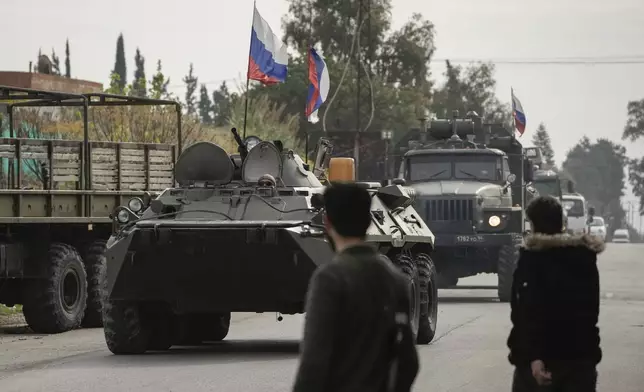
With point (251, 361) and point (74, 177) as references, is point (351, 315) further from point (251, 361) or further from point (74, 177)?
point (74, 177)

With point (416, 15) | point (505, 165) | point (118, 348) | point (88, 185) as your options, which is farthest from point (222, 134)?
point (416, 15)

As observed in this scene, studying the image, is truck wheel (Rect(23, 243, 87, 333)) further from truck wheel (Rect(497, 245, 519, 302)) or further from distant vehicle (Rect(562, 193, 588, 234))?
distant vehicle (Rect(562, 193, 588, 234))

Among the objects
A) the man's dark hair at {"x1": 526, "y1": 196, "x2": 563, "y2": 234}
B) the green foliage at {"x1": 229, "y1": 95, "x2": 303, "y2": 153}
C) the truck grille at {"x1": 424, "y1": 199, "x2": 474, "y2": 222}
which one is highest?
the green foliage at {"x1": 229, "y1": 95, "x2": 303, "y2": 153}

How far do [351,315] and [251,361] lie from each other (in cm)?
945

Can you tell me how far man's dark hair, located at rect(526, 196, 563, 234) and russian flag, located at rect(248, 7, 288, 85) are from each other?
17192mm

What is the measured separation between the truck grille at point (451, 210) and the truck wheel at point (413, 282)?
343 inches

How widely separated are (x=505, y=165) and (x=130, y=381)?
14898 mm

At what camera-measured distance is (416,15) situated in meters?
81.5

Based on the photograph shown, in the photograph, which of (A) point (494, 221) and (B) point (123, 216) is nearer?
(B) point (123, 216)

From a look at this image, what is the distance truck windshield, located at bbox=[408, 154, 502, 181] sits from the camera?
27609 millimetres

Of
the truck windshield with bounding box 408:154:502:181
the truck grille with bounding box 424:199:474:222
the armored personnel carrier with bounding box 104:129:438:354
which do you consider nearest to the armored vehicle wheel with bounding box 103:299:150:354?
the armored personnel carrier with bounding box 104:129:438:354

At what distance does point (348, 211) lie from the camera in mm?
6559

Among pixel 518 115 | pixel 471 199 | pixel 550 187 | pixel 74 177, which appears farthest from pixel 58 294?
pixel 518 115

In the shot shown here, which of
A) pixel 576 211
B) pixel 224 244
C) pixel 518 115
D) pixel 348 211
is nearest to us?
pixel 348 211
